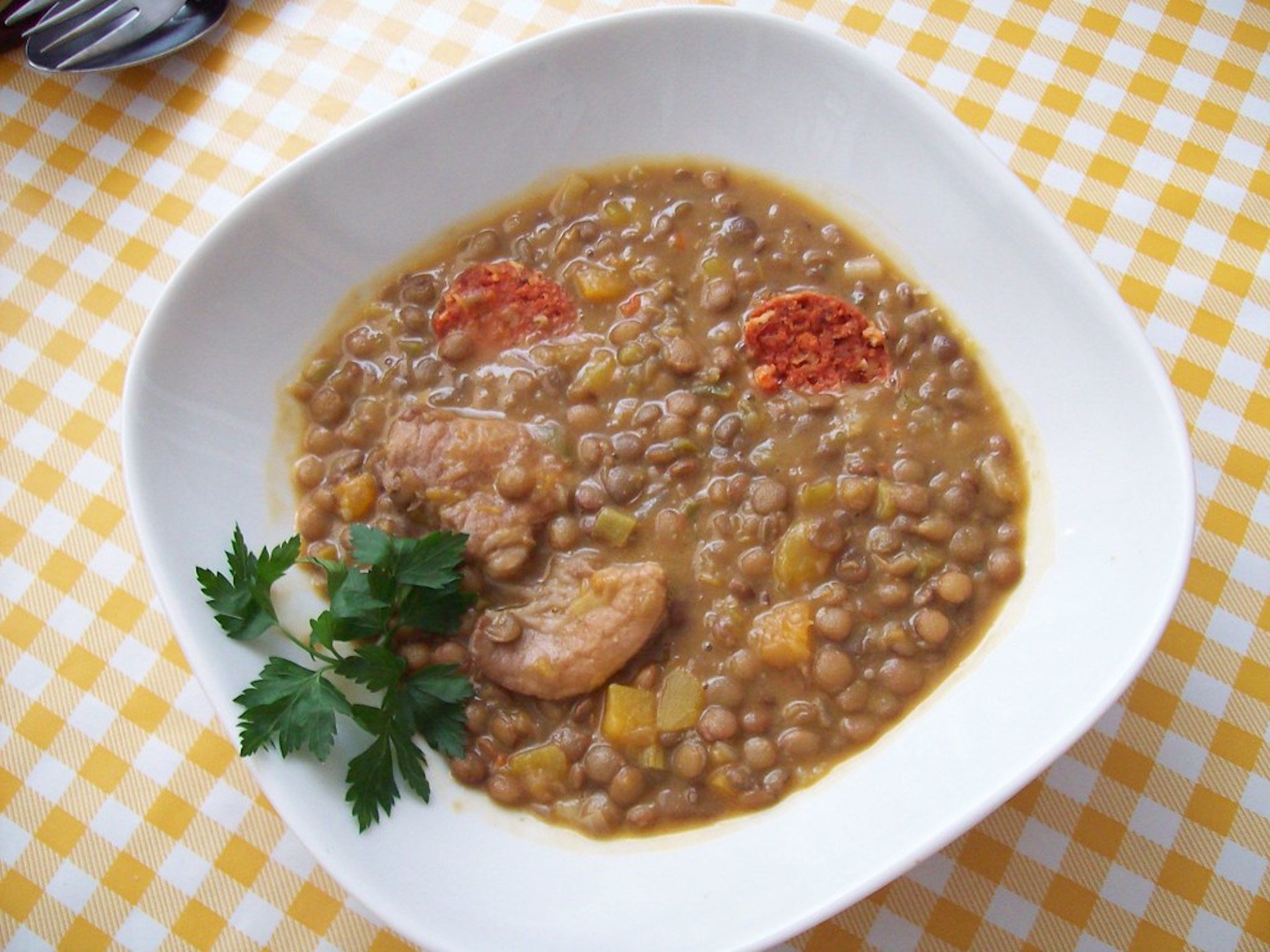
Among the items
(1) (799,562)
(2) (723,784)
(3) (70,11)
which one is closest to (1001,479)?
(1) (799,562)

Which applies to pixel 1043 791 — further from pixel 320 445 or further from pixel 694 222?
pixel 320 445

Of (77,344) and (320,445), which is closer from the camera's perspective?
(320,445)

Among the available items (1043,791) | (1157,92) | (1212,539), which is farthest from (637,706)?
(1157,92)

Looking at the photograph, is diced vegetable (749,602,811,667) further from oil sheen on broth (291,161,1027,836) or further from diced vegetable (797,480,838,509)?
diced vegetable (797,480,838,509)

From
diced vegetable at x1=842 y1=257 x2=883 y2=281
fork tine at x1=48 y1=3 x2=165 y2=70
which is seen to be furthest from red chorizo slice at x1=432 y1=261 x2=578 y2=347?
fork tine at x1=48 y1=3 x2=165 y2=70

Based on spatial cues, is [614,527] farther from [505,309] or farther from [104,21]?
[104,21]
